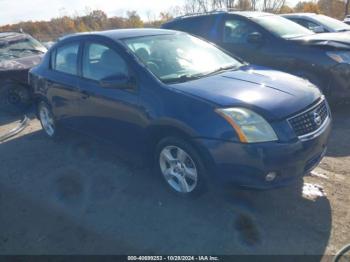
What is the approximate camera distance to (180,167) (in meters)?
3.50

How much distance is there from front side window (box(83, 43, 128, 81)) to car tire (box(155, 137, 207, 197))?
982 mm

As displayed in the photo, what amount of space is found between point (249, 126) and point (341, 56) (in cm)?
351

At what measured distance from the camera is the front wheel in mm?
5414

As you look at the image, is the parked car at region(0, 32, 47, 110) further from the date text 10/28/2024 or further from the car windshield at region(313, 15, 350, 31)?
the car windshield at region(313, 15, 350, 31)

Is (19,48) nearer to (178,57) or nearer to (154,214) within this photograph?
(178,57)

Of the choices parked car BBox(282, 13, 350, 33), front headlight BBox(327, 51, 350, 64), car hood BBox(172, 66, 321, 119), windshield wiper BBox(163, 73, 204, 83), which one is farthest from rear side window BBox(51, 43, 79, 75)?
parked car BBox(282, 13, 350, 33)

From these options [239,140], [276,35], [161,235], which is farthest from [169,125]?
[276,35]

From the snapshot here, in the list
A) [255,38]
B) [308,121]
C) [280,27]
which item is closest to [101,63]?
[308,121]

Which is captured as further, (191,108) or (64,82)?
(64,82)

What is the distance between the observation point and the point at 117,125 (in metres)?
3.93

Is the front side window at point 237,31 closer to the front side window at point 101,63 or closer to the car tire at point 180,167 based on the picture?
the front side window at point 101,63

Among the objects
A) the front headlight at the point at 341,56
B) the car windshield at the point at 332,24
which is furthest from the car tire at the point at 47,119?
the car windshield at the point at 332,24

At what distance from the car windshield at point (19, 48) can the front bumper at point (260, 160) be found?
6.68 m

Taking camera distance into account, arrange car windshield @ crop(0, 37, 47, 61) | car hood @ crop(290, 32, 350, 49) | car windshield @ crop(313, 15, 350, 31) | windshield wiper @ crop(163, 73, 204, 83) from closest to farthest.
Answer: windshield wiper @ crop(163, 73, 204, 83)
car hood @ crop(290, 32, 350, 49)
car windshield @ crop(0, 37, 47, 61)
car windshield @ crop(313, 15, 350, 31)
